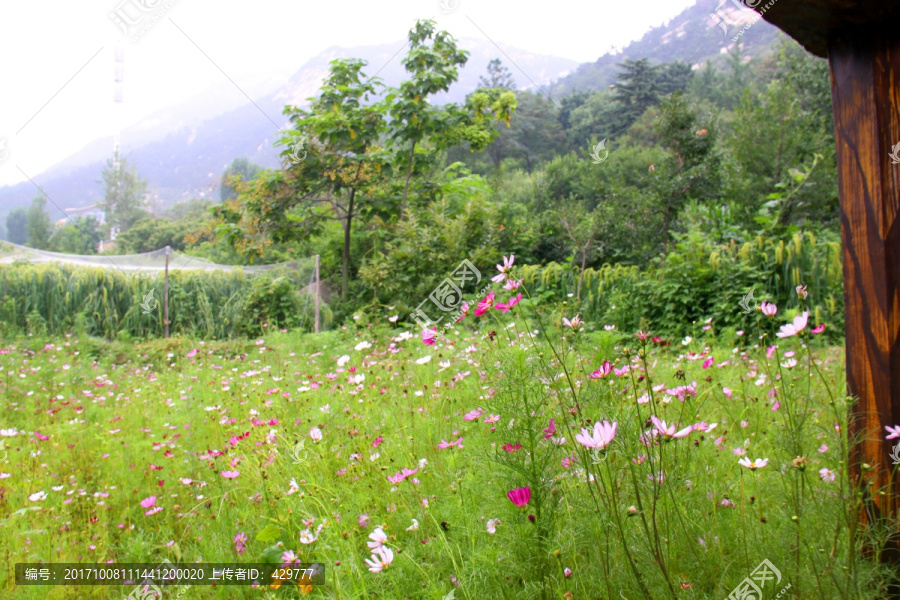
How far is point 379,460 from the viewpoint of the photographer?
1.78 meters

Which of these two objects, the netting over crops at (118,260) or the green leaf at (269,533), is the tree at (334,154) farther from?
the green leaf at (269,533)

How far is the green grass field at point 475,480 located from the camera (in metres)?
1.01

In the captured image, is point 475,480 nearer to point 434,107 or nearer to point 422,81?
point 422,81

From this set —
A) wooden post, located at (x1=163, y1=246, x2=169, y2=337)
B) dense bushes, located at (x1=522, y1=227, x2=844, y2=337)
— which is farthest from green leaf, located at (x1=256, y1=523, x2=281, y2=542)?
wooden post, located at (x1=163, y1=246, x2=169, y2=337)

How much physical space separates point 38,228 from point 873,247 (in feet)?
151

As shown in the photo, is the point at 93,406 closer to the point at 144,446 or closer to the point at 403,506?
the point at 144,446

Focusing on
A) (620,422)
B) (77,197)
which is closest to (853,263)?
(620,422)

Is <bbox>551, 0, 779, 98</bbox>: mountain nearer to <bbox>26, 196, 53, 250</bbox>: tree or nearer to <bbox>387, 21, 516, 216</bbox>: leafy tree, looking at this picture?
<bbox>387, 21, 516, 216</bbox>: leafy tree

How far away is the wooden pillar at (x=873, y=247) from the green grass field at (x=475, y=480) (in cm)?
6

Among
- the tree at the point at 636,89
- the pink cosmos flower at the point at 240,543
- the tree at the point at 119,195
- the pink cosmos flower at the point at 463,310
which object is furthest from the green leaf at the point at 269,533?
the tree at the point at 119,195

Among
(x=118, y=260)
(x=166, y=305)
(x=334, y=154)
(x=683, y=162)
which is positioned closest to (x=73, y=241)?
(x=118, y=260)

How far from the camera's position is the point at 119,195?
44.4 m

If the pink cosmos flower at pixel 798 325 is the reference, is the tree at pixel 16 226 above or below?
above

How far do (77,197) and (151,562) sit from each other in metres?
103
